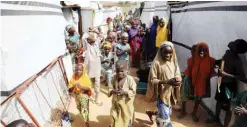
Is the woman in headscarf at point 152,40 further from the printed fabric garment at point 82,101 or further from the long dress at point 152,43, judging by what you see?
the printed fabric garment at point 82,101

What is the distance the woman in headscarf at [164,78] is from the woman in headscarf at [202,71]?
0.89 meters

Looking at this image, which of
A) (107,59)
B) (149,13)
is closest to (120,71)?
(107,59)

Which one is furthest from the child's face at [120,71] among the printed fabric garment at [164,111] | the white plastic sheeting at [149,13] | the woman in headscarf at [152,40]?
the white plastic sheeting at [149,13]

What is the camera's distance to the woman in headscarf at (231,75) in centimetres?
381

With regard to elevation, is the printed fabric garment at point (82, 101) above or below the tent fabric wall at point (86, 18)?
below

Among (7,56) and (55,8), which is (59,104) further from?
(55,8)

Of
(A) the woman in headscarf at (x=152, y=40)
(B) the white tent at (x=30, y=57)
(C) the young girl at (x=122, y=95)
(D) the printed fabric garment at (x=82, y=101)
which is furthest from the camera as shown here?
(A) the woman in headscarf at (x=152, y=40)

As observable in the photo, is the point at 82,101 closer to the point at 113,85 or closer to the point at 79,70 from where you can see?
the point at 79,70

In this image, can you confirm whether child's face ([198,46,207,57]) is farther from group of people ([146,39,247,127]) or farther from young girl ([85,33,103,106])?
young girl ([85,33,103,106])

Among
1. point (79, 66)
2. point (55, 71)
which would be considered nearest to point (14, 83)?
point (79, 66)

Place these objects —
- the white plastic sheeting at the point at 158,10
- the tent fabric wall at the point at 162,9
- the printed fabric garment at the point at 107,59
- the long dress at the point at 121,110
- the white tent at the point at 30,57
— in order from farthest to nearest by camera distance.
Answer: the white plastic sheeting at the point at 158,10 < the tent fabric wall at the point at 162,9 < the printed fabric garment at the point at 107,59 < the long dress at the point at 121,110 < the white tent at the point at 30,57

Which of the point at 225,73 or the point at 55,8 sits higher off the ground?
the point at 55,8

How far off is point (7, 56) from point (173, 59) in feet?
8.04

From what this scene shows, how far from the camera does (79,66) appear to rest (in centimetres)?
417
